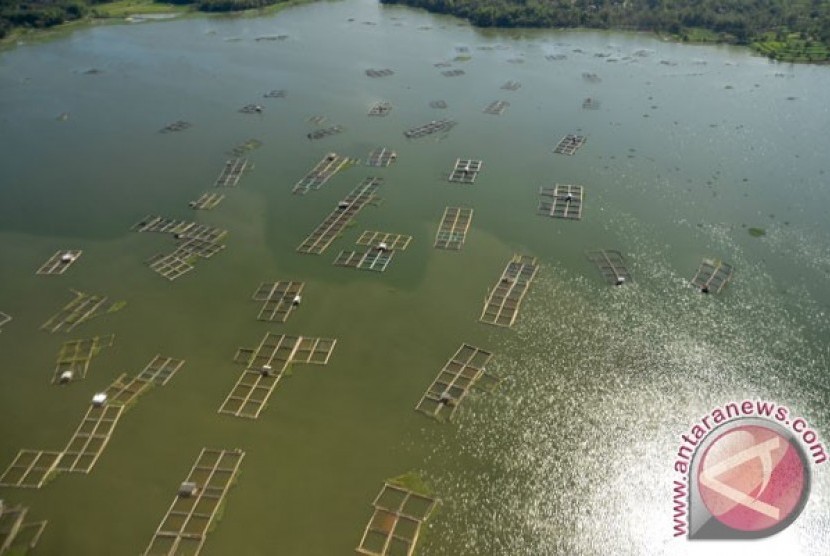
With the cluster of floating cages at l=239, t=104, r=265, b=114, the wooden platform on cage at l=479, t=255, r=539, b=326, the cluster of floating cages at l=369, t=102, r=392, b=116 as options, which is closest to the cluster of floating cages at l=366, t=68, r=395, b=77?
the cluster of floating cages at l=369, t=102, r=392, b=116

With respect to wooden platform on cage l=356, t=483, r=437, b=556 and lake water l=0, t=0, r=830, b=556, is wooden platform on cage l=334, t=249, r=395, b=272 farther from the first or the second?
wooden platform on cage l=356, t=483, r=437, b=556

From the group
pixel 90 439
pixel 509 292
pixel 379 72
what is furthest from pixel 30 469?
pixel 379 72

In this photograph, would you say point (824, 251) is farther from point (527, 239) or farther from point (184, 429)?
point (184, 429)

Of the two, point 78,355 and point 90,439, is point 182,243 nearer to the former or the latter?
point 78,355

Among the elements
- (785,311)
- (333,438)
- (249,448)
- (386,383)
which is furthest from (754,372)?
(249,448)

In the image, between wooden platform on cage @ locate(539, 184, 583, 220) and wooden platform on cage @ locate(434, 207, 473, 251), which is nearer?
wooden platform on cage @ locate(434, 207, 473, 251)

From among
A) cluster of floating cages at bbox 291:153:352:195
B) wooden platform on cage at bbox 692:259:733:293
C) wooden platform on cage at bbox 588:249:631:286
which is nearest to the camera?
wooden platform on cage at bbox 692:259:733:293
